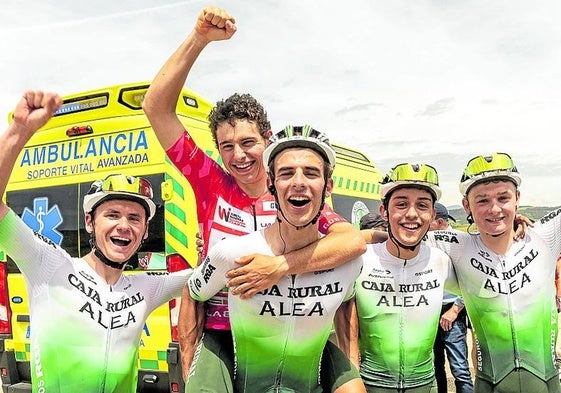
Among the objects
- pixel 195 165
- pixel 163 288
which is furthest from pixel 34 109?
pixel 163 288

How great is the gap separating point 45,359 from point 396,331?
2031 mm

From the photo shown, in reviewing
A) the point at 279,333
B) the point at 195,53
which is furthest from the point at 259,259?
the point at 195,53

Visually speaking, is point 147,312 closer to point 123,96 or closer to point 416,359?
point 416,359

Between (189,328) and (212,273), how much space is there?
376mm

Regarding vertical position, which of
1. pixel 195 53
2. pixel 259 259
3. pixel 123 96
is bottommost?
pixel 259 259

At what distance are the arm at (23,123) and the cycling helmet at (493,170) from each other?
2.54m

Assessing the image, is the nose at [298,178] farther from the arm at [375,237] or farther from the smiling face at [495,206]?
the smiling face at [495,206]

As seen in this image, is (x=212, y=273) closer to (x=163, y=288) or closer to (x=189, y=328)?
(x=189, y=328)

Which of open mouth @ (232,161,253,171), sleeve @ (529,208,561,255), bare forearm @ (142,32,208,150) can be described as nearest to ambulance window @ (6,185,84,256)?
bare forearm @ (142,32,208,150)

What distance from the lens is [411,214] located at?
3.46 m

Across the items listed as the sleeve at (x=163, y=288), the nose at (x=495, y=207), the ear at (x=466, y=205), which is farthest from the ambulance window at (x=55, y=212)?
the nose at (x=495, y=207)

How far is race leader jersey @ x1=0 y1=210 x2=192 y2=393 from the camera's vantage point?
299 cm

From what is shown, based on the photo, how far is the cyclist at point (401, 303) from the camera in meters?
3.45

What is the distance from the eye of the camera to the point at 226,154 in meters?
3.29
